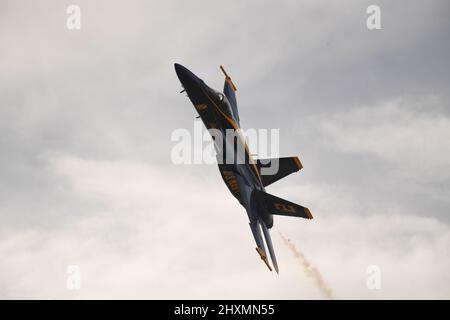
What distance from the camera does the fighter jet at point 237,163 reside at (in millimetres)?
33156

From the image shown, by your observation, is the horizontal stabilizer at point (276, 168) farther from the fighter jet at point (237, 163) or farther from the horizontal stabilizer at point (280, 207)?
the horizontal stabilizer at point (280, 207)

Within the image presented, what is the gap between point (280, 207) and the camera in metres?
35.2

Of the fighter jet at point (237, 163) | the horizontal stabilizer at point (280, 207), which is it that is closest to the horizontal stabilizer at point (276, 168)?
the fighter jet at point (237, 163)

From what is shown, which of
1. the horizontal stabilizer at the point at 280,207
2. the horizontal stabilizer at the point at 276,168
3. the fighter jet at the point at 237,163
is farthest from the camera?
the horizontal stabilizer at the point at 276,168

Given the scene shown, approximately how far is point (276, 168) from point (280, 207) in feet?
16.3

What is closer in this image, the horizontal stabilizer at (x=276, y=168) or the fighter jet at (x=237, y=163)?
the fighter jet at (x=237, y=163)

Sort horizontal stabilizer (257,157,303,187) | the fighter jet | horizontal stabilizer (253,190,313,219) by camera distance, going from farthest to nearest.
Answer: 1. horizontal stabilizer (257,157,303,187)
2. horizontal stabilizer (253,190,313,219)
3. the fighter jet

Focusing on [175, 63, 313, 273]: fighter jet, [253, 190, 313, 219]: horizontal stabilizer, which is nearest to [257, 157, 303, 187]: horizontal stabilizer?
[175, 63, 313, 273]: fighter jet

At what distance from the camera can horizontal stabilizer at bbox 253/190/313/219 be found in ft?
111

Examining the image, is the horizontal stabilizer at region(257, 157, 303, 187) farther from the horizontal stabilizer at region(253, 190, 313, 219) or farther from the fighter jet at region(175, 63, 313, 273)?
the horizontal stabilizer at region(253, 190, 313, 219)

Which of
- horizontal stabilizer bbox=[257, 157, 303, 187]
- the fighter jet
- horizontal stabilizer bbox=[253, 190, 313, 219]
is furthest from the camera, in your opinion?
horizontal stabilizer bbox=[257, 157, 303, 187]

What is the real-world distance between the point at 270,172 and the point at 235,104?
304 inches
